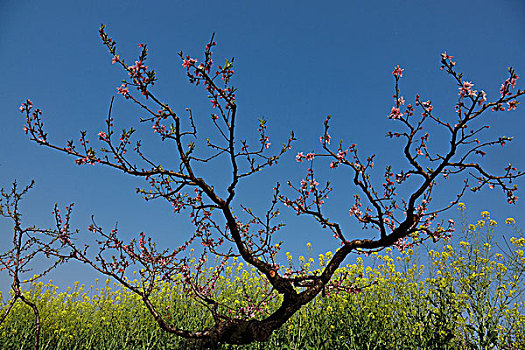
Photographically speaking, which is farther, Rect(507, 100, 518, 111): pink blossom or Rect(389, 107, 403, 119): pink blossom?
Rect(389, 107, 403, 119): pink blossom

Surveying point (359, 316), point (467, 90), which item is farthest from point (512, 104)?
point (359, 316)

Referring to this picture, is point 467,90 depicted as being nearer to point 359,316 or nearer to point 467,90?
point 467,90

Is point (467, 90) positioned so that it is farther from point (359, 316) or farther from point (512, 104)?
point (359, 316)

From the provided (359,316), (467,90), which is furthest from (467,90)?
(359,316)

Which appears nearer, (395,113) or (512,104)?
(512,104)

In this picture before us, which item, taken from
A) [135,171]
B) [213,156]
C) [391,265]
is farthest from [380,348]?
[135,171]

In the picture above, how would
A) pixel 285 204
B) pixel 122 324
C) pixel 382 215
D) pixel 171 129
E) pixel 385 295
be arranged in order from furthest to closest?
pixel 122 324, pixel 385 295, pixel 285 204, pixel 382 215, pixel 171 129

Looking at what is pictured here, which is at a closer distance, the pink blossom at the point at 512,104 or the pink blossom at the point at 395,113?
the pink blossom at the point at 512,104

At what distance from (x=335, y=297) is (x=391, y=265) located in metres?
1.16

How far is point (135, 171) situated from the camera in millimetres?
3672

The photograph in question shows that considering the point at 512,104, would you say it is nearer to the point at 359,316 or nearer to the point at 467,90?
the point at 467,90

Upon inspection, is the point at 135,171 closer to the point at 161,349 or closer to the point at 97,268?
the point at 97,268

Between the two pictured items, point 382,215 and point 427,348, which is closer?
point 382,215

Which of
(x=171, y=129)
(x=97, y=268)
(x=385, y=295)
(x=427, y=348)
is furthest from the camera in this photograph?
(x=385, y=295)
